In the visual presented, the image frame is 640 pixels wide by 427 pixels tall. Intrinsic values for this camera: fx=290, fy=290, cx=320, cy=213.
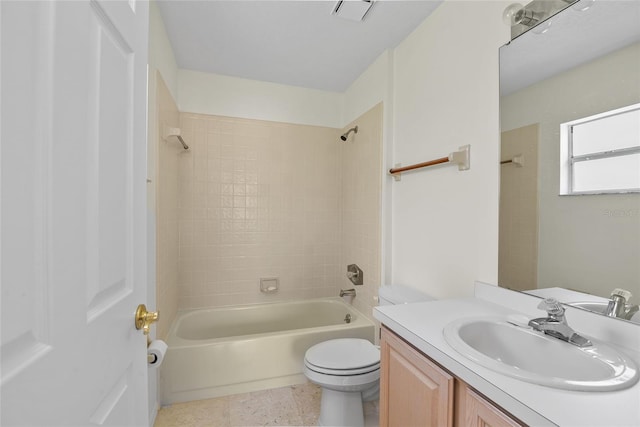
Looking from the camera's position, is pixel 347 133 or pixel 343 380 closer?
pixel 343 380

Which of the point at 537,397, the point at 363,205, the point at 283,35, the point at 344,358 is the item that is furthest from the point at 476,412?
the point at 283,35

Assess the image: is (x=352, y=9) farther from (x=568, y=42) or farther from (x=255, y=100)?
(x=255, y=100)

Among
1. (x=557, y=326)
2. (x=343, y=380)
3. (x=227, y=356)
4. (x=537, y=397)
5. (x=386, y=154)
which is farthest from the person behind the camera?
(x=386, y=154)

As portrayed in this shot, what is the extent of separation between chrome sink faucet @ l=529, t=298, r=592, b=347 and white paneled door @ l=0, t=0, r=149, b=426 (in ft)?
3.93

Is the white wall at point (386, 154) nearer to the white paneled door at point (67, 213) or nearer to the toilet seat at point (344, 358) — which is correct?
the toilet seat at point (344, 358)

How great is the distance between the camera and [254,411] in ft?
5.92

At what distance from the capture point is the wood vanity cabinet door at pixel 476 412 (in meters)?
0.68

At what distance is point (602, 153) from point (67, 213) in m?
1.45

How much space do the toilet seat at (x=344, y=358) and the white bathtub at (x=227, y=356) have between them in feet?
1.12

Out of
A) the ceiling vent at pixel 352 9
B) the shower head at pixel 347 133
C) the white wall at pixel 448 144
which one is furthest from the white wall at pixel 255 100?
the ceiling vent at pixel 352 9

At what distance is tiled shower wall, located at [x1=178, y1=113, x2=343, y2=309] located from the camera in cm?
252

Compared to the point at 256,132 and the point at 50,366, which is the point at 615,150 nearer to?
the point at 50,366

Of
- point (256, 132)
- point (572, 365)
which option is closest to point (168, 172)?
point (256, 132)

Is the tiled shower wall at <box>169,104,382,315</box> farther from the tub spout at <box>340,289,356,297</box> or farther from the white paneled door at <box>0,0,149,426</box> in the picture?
the white paneled door at <box>0,0,149,426</box>
